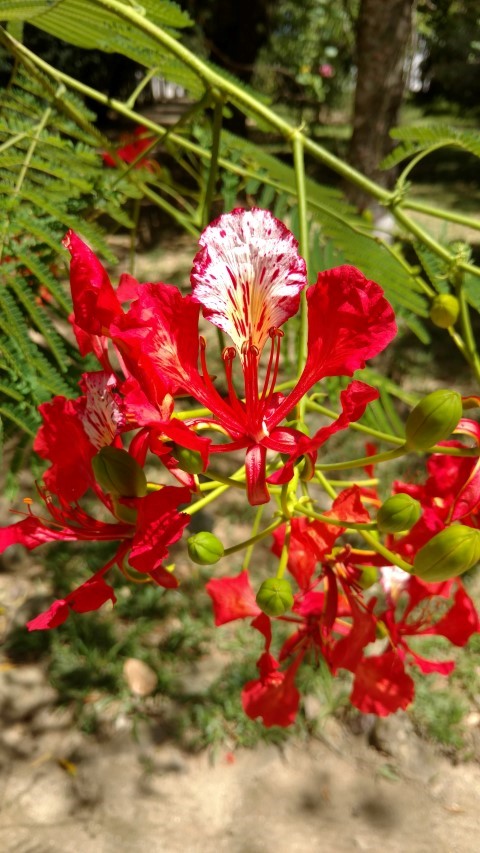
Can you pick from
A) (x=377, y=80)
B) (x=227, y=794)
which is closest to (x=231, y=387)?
(x=227, y=794)

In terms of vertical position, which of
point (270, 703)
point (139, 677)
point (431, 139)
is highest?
point (431, 139)

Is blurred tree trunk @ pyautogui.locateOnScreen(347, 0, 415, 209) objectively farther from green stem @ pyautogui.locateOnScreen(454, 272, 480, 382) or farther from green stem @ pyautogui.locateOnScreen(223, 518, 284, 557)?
green stem @ pyautogui.locateOnScreen(223, 518, 284, 557)

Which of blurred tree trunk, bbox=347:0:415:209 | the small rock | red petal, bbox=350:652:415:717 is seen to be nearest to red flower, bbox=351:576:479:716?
red petal, bbox=350:652:415:717

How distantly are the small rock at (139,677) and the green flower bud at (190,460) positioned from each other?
2261 mm

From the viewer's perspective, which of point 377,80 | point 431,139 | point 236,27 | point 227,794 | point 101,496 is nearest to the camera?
point 101,496

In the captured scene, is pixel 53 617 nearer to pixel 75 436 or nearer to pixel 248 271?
pixel 75 436

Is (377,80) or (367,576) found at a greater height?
(377,80)

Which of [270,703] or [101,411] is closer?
[101,411]

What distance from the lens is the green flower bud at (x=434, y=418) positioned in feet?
2.34

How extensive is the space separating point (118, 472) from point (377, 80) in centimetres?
363

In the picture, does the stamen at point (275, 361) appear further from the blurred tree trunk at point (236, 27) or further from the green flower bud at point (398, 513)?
the blurred tree trunk at point (236, 27)

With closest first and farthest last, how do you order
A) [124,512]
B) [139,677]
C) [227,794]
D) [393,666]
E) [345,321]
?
[345,321]
[124,512]
[393,666]
[227,794]
[139,677]

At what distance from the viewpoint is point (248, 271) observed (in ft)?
2.30

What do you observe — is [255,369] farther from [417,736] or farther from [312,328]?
[417,736]
